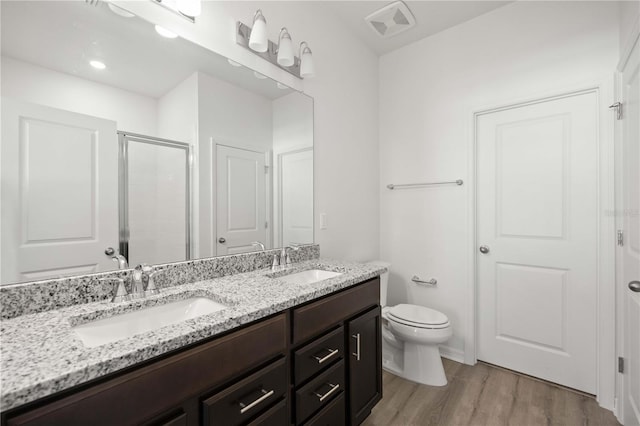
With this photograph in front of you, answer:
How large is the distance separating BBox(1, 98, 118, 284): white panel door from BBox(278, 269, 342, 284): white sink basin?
2.73 feet

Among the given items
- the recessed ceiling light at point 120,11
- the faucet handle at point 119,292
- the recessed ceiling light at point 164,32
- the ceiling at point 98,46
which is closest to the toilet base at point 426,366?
the faucet handle at point 119,292

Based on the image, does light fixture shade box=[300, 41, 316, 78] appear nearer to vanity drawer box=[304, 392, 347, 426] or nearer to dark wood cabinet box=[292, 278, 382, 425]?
dark wood cabinet box=[292, 278, 382, 425]

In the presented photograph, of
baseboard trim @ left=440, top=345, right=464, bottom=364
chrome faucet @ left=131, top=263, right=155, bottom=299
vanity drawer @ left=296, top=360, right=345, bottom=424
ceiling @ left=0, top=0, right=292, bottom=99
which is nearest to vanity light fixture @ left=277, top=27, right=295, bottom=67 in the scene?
ceiling @ left=0, top=0, right=292, bottom=99

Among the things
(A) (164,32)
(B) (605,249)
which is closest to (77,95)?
(A) (164,32)

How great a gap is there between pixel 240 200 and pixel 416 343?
155cm

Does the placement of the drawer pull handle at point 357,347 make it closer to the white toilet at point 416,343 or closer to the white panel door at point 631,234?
the white toilet at point 416,343

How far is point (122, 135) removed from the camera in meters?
1.17

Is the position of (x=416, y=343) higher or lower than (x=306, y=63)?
lower

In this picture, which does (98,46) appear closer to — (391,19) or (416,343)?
(391,19)

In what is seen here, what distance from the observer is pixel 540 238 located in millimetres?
2086

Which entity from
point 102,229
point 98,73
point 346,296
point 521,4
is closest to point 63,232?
point 102,229

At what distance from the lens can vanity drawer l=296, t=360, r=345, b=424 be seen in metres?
1.15

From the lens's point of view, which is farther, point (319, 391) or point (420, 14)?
point (420, 14)

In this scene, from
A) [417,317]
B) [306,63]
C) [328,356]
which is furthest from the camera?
[417,317]
